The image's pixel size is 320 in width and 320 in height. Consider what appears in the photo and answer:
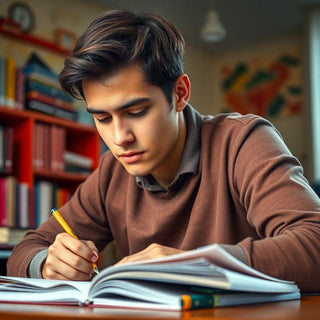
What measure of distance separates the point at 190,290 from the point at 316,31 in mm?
5219

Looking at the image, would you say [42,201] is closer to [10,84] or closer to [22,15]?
[10,84]

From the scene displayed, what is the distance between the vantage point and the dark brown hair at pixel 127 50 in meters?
1.14

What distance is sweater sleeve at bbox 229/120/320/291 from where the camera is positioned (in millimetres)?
818

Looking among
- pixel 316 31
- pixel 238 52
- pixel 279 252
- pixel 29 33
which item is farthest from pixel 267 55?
pixel 279 252

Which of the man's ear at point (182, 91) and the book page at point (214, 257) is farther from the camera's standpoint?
the man's ear at point (182, 91)

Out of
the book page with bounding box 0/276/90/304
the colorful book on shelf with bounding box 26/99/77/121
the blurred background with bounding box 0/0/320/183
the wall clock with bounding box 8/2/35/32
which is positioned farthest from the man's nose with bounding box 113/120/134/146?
the wall clock with bounding box 8/2/35/32

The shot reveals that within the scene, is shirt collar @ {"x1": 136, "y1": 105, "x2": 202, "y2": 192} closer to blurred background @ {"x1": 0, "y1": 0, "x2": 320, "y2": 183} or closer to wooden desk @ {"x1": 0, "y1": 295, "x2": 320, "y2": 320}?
wooden desk @ {"x1": 0, "y1": 295, "x2": 320, "y2": 320}

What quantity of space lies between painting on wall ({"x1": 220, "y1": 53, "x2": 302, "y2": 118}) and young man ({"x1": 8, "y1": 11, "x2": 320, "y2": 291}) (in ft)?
15.5

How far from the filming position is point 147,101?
113 centimetres

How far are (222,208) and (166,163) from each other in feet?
0.67

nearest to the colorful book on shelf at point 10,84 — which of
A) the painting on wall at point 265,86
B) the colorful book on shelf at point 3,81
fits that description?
the colorful book on shelf at point 3,81

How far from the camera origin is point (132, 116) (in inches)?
44.0

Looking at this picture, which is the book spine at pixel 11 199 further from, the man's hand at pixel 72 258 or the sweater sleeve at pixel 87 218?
the man's hand at pixel 72 258

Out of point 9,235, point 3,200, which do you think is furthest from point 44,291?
point 3,200
